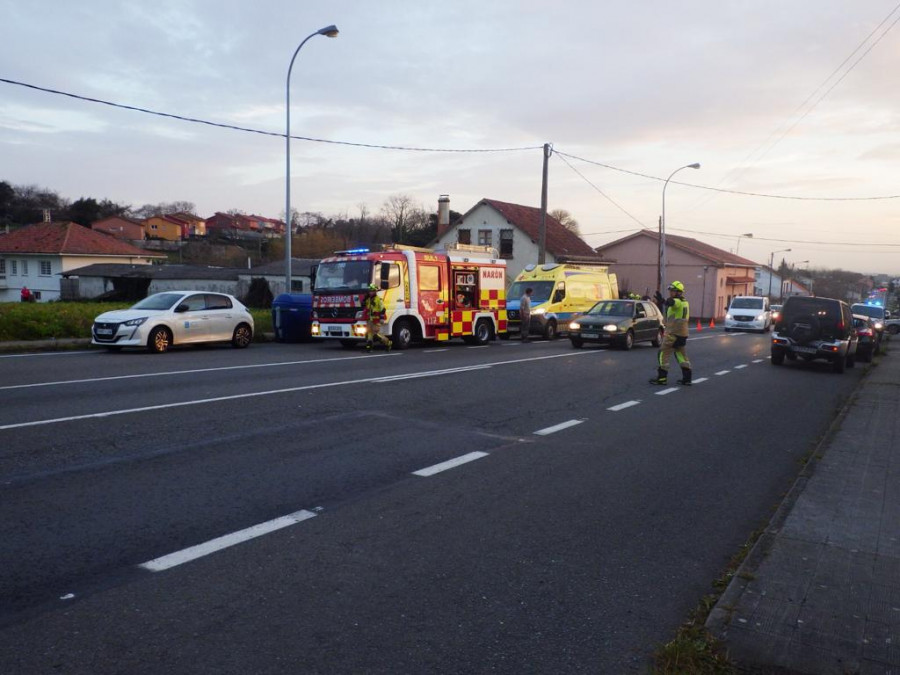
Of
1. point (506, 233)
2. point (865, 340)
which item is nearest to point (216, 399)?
point (865, 340)

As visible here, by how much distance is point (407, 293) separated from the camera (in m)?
19.0

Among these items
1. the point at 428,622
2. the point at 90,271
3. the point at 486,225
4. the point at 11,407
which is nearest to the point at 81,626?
the point at 428,622

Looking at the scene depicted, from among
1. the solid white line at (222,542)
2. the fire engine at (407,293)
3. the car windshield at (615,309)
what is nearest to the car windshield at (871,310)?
the car windshield at (615,309)

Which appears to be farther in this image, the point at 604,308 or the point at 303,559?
the point at 604,308

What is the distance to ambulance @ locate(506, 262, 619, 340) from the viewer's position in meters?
25.4

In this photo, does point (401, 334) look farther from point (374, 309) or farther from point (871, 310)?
point (871, 310)

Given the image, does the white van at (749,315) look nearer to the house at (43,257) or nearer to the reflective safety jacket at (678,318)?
the reflective safety jacket at (678,318)

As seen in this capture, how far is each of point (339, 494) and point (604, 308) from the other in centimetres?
1707

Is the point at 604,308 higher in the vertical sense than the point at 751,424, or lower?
higher

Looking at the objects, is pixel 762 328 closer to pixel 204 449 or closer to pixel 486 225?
pixel 486 225

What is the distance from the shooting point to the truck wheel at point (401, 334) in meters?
19.0

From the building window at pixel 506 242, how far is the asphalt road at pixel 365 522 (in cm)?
3810

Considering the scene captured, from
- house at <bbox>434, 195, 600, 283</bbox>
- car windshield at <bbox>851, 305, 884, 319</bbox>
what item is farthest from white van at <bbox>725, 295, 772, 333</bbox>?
Result: house at <bbox>434, 195, 600, 283</bbox>

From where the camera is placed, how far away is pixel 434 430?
8422 millimetres
